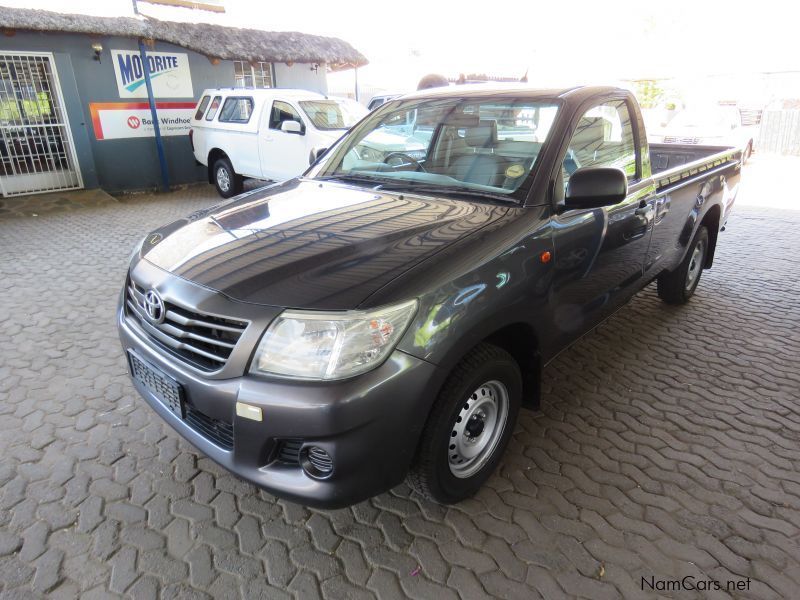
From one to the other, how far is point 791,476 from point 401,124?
296 centimetres

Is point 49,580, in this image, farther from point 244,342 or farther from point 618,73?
point 618,73

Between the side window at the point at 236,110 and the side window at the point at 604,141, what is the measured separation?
7.85 metres

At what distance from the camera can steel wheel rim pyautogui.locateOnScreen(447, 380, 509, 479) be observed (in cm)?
236

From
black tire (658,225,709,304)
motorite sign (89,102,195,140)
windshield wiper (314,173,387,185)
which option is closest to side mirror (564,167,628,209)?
windshield wiper (314,173,387,185)

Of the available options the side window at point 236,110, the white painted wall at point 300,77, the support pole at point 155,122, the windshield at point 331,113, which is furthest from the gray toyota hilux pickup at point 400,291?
the white painted wall at point 300,77

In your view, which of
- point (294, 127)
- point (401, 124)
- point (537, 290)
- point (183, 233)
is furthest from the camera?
point (294, 127)

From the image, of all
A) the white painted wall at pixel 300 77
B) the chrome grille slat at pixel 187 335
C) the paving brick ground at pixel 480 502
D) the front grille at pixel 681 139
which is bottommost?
the paving brick ground at pixel 480 502

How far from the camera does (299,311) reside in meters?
1.89

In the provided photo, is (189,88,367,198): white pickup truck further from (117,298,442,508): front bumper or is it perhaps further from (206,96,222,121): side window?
(117,298,442,508): front bumper

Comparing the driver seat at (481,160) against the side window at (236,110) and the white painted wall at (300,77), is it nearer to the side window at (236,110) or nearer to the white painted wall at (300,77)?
the side window at (236,110)

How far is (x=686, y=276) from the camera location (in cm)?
469

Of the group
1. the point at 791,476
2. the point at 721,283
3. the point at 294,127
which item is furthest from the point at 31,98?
the point at 791,476

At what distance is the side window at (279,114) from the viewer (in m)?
9.27

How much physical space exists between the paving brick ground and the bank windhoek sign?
26.7ft
